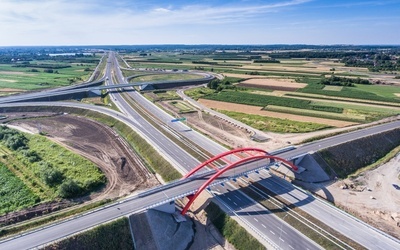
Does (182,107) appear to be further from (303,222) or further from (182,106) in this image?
(303,222)

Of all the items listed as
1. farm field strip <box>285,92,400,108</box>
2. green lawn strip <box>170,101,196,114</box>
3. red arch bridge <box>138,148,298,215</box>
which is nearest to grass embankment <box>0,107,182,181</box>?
red arch bridge <box>138,148,298,215</box>

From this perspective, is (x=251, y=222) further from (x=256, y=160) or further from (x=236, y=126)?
(x=236, y=126)

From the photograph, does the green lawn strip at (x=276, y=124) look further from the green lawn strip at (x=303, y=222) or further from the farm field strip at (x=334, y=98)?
the farm field strip at (x=334, y=98)

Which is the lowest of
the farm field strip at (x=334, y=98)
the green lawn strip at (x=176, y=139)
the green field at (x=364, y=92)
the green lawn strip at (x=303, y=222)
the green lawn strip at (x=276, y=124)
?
the green lawn strip at (x=303, y=222)

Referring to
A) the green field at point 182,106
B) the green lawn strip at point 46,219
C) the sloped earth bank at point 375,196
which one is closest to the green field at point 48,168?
the green lawn strip at point 46,219

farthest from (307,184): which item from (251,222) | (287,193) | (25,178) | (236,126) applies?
(25,178)
